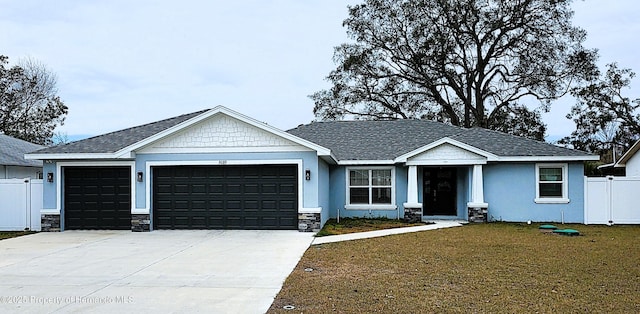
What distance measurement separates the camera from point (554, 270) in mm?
9195

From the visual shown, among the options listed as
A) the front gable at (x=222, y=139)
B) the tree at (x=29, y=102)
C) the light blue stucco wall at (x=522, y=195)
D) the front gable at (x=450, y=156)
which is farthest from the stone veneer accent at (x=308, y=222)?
the tree at (x=29, y=102)

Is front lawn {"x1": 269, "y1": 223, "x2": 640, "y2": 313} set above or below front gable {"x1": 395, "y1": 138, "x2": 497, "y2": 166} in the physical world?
below

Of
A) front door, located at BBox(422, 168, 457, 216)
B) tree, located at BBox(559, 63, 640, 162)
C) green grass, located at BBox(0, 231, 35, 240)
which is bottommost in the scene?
green grass, located at BBox(0, 231, 35, 240)

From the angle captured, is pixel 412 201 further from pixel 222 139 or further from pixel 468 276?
pixel 468 276

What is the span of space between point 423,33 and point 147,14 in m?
22.2

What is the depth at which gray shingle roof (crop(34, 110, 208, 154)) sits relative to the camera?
16116 millimetres

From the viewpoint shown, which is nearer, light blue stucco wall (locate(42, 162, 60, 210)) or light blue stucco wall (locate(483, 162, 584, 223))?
light blue stucco wall (locate(42, 162, 60, 210))

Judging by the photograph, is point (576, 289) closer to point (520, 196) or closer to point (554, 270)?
point (554, 270)

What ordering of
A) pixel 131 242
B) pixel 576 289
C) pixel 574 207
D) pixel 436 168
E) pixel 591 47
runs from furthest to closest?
1. pixel 591 47
2. pixel 436 168
3. pixel 574 207
4. pixel 131 242
5. pixel 576 289

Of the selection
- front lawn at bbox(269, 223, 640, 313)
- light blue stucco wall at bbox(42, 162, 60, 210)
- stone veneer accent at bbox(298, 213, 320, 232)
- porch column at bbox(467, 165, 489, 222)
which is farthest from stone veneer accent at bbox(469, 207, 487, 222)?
light blue stucco wall at bbox(42, 162, 60, 210)

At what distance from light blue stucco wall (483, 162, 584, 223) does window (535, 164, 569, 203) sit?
15 cm

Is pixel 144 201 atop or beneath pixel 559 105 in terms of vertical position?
beneath

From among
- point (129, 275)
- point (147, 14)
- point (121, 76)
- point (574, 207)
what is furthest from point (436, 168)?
point (121, 76)

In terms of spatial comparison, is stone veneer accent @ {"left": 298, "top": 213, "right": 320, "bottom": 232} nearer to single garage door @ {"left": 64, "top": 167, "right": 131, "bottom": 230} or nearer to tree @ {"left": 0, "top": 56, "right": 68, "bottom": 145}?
single garage door @ {"left": 64, "top": 167, "right": 131, "bottom": 230}
